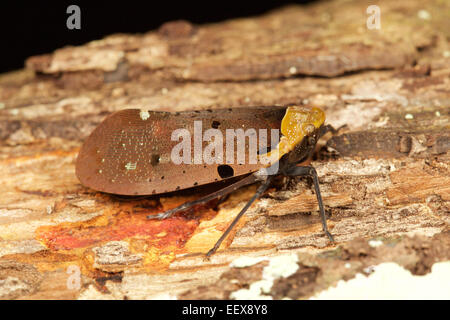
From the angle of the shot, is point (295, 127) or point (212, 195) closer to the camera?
point (212, 195)

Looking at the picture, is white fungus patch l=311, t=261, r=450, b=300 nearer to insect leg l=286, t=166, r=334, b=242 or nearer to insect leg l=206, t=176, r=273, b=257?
insect leg l=286, t=166, r=334, b=242

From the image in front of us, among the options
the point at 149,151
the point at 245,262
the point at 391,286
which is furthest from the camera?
the point at 149,151

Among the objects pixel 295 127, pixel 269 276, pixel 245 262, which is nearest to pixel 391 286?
pixel 269 276

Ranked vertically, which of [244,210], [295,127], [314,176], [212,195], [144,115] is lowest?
[244,210]

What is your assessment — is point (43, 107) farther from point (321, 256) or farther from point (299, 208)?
point (321, 256)

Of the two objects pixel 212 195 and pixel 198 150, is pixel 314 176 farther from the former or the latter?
pixel 198 150

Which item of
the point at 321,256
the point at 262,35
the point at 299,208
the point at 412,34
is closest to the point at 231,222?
the point at 299,208

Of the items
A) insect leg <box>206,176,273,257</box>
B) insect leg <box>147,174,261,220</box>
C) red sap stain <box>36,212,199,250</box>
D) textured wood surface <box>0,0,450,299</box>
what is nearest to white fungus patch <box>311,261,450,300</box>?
textured wood surface <box>0,0,450,299</box>

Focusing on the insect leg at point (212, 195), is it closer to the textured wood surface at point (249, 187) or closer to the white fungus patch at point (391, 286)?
the textured wood surface at point (249, 187)
